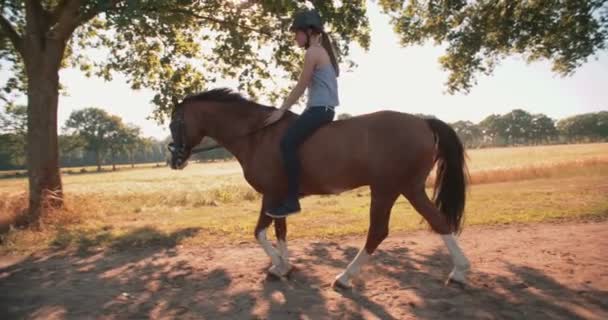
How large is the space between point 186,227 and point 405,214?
639 cm

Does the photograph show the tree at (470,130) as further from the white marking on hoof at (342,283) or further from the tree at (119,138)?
the white marking on hoof at (342,283)

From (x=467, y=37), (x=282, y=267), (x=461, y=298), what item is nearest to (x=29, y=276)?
(x=282, y=267)

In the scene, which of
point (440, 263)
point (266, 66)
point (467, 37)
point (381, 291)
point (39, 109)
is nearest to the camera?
point (381, 291)

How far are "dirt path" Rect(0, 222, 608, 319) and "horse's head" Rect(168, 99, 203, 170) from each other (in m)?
1.77

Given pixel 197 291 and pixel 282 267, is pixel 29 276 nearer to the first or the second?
pixel 197 291

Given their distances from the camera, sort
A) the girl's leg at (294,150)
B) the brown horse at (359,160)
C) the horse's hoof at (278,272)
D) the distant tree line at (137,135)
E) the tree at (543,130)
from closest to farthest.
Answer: the brown horse at (359,160) → the girl's leg at (294,150) → the horse's hoof at (278,272) → the distant tree line at (137,135) → the tree at (543,130)

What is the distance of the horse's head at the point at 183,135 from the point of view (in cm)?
589

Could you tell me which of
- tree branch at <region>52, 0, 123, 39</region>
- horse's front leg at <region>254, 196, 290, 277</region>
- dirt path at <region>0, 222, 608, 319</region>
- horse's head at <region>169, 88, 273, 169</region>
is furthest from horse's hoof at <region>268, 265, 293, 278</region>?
tree branch at <region>52, 0, 123, 39</region>

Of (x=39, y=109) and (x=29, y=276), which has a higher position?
(x=39, y=109)

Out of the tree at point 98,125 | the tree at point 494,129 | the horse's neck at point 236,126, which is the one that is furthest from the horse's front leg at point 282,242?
the tree at point 494,129

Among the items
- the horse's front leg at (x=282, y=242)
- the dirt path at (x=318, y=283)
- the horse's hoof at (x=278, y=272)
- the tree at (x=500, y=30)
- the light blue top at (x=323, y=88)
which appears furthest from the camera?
the tree at (x=500, y=30)

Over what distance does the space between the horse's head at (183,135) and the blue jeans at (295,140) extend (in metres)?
1.68

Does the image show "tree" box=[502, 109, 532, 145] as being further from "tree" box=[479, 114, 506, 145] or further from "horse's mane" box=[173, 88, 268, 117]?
"horse's mane" box=[173, 88, 268, 117]

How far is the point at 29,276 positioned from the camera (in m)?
5.90
